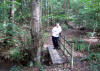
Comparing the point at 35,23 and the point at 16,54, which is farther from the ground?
the point at 35,23

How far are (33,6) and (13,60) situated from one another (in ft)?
14.5

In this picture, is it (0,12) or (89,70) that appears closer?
(89,70)

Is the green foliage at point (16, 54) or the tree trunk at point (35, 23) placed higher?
the tree trunk at point (35, 23)

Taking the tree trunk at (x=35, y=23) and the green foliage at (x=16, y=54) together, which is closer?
the tree trunk at (x=35, y=23)

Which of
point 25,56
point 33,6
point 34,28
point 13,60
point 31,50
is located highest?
point 33,6

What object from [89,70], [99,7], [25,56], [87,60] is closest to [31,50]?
[25,56]

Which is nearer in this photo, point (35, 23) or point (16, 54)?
point (35, 23)

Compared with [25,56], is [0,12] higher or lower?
higher

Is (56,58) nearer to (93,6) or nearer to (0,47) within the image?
(0,47)

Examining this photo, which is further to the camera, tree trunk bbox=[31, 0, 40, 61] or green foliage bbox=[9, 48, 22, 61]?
green foliage bbox=[9, 48, 22, 61]

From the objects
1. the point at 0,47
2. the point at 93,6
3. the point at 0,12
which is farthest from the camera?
the point at 0,12

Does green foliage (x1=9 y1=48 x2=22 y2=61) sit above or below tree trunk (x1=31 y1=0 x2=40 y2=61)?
below

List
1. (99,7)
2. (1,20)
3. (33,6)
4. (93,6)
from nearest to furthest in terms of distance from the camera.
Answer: (33,6) < (99,7) < (93,6) < (1,20)

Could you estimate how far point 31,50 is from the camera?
6891 mm
